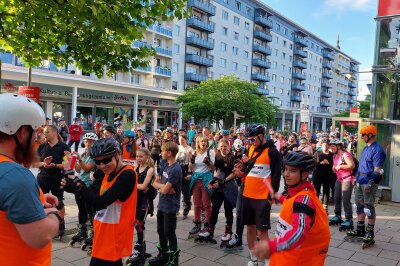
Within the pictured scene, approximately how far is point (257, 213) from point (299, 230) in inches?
93.0

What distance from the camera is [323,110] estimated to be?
88.8 m

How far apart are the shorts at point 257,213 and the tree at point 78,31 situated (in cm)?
384

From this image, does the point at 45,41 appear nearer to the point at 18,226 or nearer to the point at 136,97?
the point at 18,226

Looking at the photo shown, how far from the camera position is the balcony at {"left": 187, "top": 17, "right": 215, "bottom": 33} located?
1865 inches

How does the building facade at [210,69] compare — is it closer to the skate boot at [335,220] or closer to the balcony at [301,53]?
the balcony at [301,53]

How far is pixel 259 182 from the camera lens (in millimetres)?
4781

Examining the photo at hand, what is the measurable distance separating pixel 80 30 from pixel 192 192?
4.23m

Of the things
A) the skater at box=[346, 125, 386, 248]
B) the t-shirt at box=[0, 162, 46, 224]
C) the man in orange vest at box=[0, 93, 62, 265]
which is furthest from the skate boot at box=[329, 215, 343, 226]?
the t-shirt at box=[0, 162, 46, 224]

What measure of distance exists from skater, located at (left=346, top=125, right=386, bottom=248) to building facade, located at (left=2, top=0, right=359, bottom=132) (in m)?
11.4

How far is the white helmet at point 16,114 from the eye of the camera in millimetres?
1853

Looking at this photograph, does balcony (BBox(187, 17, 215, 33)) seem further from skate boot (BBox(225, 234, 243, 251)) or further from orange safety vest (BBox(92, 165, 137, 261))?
orange safety vest (BBox(92, 165, 137, 261))

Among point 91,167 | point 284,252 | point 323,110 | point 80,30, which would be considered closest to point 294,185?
point 284,252

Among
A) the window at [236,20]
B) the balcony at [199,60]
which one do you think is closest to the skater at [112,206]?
the balcony at [199,60]

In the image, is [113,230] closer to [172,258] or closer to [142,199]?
[172,258]
